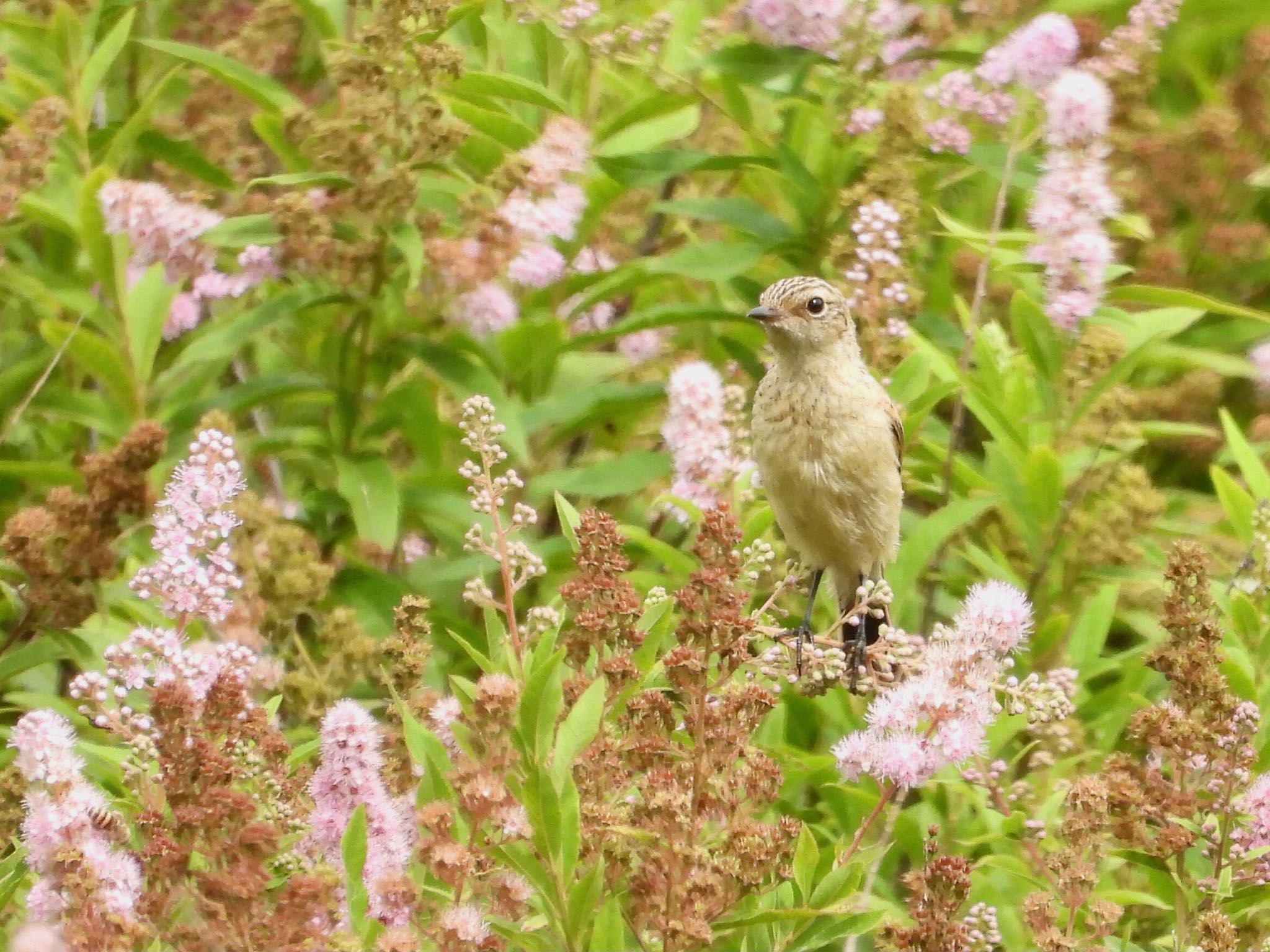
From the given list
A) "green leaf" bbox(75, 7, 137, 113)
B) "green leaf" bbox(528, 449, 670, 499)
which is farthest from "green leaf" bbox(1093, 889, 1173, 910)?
"green leaf" bbox(75, 7, 137, 113)

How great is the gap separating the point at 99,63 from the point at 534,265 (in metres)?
1.27

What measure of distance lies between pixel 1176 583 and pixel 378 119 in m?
2.04

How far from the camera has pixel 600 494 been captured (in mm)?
4734

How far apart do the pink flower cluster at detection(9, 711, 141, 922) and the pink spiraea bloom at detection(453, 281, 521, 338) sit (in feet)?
6.21

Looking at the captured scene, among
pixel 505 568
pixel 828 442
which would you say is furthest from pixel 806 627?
pixel 505 568

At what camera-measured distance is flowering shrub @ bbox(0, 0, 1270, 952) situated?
9.18 feet

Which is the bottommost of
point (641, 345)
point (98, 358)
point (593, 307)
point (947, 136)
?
point (641, 345)

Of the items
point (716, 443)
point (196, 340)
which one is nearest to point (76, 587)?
point (196, 340)

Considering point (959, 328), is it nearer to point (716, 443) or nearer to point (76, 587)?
point (716, 443)

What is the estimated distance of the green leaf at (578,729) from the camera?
2.76 meters

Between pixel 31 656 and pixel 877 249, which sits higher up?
pixel 877 249

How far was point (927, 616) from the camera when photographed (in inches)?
197

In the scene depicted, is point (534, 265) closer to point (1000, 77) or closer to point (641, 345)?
point (641, 345)

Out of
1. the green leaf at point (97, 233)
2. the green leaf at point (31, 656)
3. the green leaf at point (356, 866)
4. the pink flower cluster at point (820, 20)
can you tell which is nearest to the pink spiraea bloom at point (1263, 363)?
the pink flower cluster at point (820, 20)
